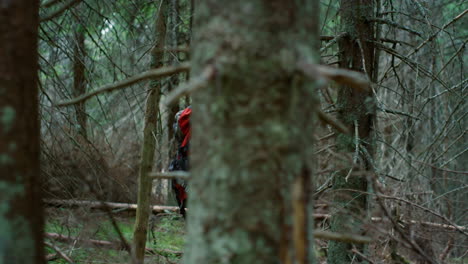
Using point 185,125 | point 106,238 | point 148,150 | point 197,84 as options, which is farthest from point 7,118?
point 106,238

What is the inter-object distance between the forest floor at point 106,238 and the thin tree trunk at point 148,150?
0.29 meters

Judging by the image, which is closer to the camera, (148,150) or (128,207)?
(148,150)

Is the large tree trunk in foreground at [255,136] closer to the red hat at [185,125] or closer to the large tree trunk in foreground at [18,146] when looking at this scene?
the large tree trunk in foreground at [18,146]

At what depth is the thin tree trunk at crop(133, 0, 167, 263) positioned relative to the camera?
5.03 m

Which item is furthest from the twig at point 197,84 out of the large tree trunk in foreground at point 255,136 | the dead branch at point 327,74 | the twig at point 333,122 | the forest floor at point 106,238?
the forest floor at point 106,238

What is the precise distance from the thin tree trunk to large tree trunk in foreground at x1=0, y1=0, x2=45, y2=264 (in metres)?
3.03

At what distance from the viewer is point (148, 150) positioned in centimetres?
507

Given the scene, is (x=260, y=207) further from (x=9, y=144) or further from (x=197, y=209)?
(x=9, y=144)

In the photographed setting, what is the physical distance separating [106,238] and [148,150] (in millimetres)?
1299

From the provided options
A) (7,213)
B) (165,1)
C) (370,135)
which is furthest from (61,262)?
(7,213)

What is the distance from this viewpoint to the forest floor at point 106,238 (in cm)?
484

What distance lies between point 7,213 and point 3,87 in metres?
0.48

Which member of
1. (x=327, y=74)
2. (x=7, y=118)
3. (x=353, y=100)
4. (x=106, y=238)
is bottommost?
(x=106, y=238)

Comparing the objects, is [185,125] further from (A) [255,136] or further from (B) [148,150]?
(A) [255,136]
